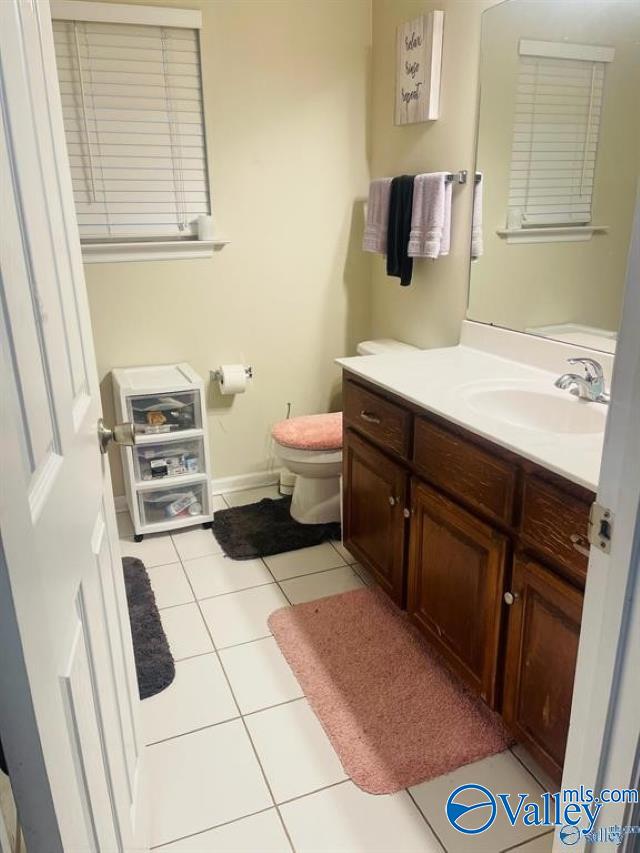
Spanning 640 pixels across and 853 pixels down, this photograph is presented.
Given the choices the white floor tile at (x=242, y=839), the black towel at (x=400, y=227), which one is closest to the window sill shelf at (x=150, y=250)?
the black towel at (x=400, y=227)

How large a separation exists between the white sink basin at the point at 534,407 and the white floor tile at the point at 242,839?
46.8 inches

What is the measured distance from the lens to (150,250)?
2.87 meters

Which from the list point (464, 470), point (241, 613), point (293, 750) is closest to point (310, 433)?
point (241, 613)

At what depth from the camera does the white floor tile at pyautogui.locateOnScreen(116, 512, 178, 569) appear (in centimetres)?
273

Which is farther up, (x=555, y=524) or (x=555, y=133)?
(x=555, y=133)

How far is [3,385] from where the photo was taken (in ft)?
2.09

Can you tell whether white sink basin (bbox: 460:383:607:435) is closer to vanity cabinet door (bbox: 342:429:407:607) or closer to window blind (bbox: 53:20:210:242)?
vanity cabinet door (bbox: 342:429:407:607)

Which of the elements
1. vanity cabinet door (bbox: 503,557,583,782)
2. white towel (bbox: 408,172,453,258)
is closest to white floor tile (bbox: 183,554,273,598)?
vanity cabinet door (bbox: 503,557,583,782)

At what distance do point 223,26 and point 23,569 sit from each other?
2794 millimetres

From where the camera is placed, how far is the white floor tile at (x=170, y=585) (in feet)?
8.01

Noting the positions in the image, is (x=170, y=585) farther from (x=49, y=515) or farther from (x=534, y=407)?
(x=49, y=515)

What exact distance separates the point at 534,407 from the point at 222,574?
4.57 ft

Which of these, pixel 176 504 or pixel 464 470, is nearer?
pixel 464 470

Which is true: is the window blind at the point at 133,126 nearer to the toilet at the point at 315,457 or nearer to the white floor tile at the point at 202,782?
the toilet at the point at 315,457
